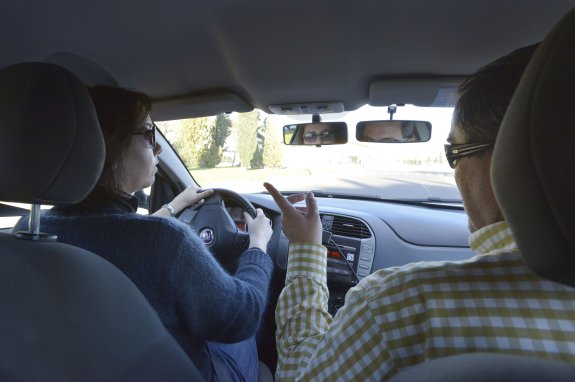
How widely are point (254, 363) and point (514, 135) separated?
2.18 metres

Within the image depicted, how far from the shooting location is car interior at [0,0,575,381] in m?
0.80

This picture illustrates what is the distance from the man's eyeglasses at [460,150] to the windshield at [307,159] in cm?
194

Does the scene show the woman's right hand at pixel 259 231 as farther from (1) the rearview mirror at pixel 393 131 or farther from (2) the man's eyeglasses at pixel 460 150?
(2) the man's eyeglasses at pixel 460 150

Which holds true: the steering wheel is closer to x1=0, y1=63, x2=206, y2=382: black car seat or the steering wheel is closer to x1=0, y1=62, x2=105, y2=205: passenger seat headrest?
x1=0, y1=63, x2=206, y2=382: black car seat

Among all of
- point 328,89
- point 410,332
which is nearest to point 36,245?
point 410,332

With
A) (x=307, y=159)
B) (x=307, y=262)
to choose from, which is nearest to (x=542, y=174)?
(x=307, y=262)

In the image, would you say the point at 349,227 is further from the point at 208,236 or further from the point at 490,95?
the point at 490,95

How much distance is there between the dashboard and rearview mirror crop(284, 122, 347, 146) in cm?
57

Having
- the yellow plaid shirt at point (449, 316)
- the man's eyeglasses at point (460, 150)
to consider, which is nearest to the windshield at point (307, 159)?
the man's eyeglasses at point (460, 150)

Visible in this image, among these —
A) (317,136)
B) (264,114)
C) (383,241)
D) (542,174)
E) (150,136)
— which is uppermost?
(264,114)

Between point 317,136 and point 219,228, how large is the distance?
3.59ft

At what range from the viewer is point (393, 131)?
130 inches

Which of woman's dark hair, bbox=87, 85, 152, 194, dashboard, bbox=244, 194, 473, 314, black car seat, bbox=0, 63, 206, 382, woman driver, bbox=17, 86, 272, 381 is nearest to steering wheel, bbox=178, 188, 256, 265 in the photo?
dashboard, bbox=244, 194, 473, 314

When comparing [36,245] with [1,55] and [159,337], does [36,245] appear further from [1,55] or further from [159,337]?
[1,55]
